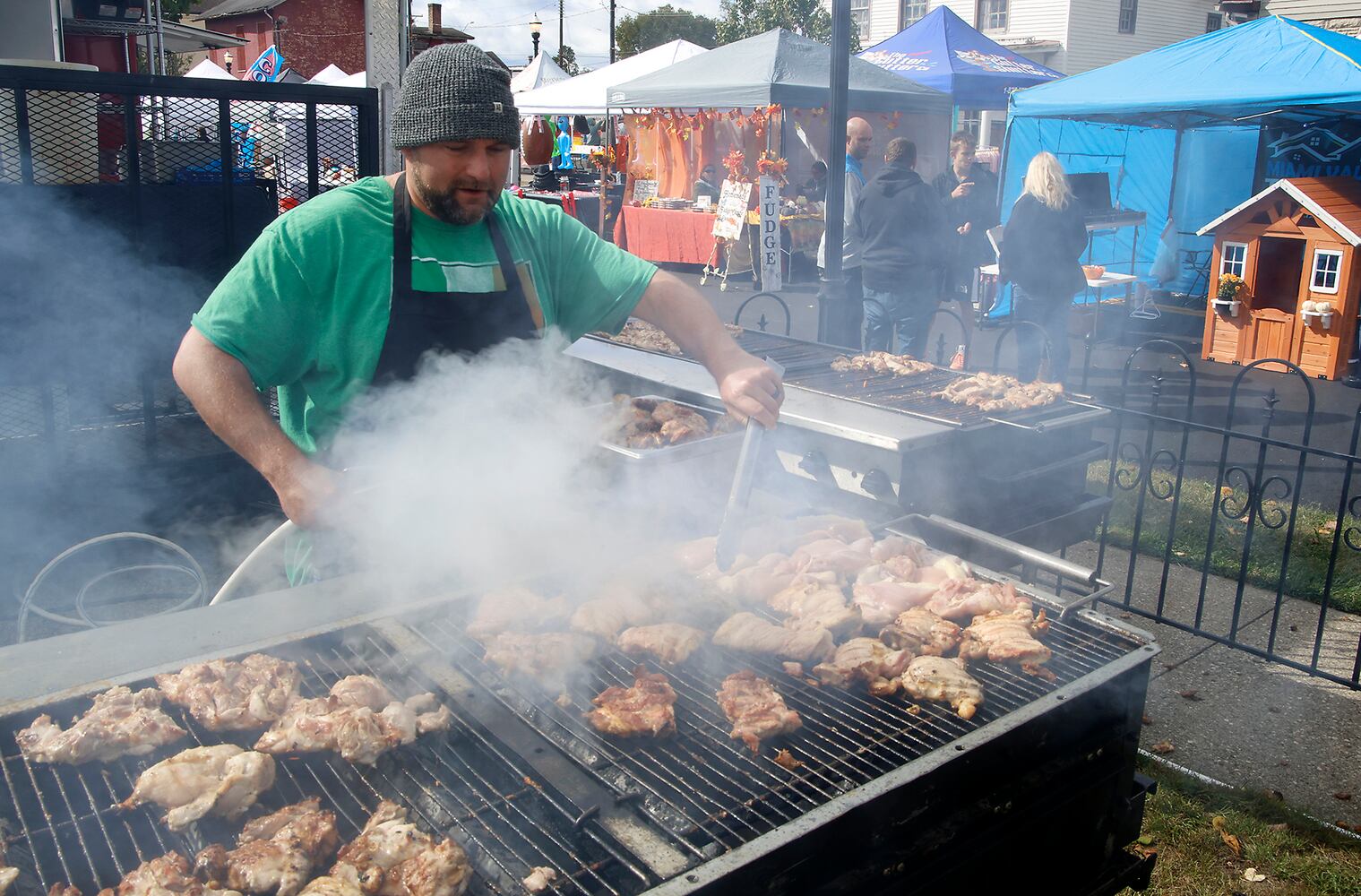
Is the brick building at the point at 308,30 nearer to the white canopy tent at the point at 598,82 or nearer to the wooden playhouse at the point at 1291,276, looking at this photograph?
the white canopy tent at the point at 598,82

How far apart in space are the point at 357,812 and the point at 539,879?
467mm

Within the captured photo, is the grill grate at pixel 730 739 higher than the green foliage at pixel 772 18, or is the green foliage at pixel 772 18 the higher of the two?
the green foliage at pixel 772 18

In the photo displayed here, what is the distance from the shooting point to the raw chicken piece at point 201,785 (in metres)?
1.87

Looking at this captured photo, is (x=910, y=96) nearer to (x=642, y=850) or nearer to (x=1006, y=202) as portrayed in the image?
(x=1006, y=202)

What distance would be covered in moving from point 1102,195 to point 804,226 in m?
4.73

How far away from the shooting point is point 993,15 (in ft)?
111

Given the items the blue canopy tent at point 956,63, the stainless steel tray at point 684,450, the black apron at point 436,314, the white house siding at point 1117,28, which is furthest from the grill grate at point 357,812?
the white house siding at point 1117,28

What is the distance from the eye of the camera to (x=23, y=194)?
4.33 meters

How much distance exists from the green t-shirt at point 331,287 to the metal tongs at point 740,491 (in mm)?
825

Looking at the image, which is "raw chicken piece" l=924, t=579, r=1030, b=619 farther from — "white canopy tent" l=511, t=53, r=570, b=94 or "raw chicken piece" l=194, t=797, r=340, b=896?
"white canopy tent" l=511, t=53, r=570, b=94

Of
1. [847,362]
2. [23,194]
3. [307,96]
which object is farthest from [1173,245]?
[23,194]

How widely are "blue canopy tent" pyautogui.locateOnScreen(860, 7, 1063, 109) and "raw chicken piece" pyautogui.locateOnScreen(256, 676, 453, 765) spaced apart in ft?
51.0

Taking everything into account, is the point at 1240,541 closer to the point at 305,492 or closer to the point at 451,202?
the point at 451,202

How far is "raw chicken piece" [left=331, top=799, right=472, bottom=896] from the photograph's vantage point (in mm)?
1709
